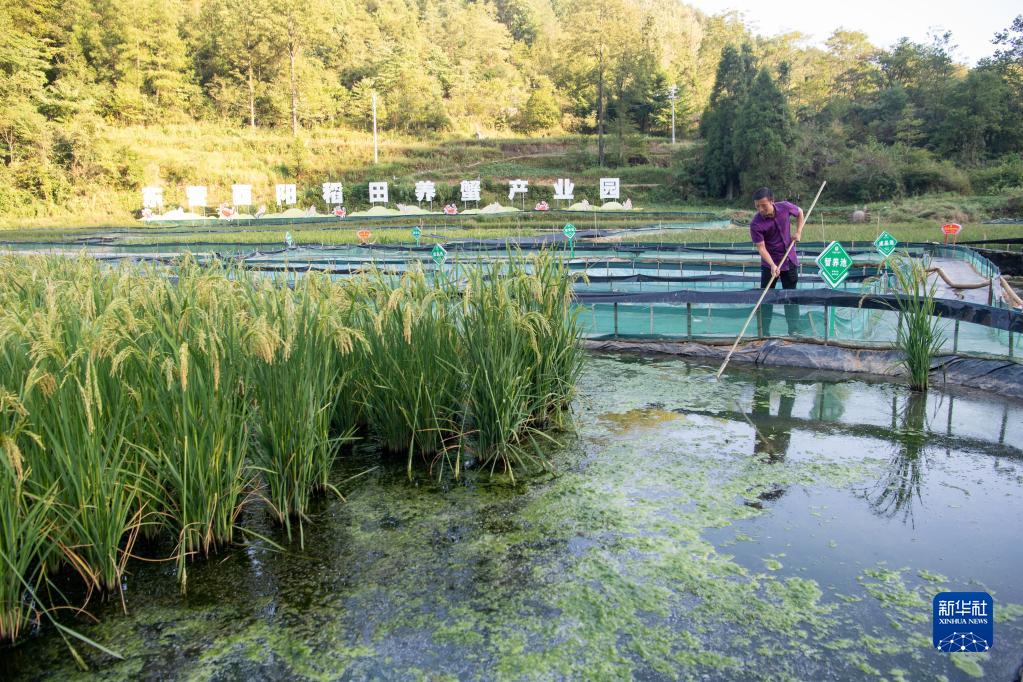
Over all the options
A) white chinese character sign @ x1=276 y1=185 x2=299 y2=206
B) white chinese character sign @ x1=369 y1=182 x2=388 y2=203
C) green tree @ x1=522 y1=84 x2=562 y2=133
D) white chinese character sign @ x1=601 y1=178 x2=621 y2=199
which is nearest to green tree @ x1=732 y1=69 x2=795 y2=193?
white chinese character sign @ x1=601 y1=178 x2=621 y2=199

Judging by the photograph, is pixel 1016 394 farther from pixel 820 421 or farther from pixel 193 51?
pixel 193 51

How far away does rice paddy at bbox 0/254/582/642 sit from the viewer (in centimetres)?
221

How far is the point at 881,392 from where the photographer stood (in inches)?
176

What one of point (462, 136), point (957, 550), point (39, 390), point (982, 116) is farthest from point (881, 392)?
point (462, 136)

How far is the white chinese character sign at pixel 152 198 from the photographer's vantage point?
28538mm

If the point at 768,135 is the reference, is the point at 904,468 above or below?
below

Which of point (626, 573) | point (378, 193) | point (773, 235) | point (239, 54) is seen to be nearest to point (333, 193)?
point (378, 193)

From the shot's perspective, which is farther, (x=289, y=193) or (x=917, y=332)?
(x=289, y=193)

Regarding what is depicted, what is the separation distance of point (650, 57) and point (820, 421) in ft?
157

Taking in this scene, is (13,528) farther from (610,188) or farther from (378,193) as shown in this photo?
(378,193)

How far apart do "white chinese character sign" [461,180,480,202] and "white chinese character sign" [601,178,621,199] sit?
4.64 meters

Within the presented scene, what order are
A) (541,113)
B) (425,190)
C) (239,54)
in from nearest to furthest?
(425,190) → (239,54) → (541,113)

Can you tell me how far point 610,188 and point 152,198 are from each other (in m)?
17.1

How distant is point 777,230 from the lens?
5.68 m
